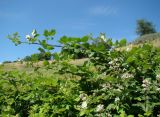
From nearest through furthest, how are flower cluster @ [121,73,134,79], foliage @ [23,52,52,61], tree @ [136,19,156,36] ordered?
flower cluster @ [121,73,134,79] → foliage @ [23,52,52,61] → tree @ [136,19,156,36]

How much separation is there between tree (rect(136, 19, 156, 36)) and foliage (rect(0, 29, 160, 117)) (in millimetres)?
70587

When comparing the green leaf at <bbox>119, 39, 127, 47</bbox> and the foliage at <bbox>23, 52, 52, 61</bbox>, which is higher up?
the green leaf at <bbox>119, 39, 127, 47</bbox>

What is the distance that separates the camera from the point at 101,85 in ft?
10.4

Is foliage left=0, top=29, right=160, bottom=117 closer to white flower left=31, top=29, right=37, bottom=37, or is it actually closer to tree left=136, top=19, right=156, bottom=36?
white flower left=31, top=29, right=37, bottom=37

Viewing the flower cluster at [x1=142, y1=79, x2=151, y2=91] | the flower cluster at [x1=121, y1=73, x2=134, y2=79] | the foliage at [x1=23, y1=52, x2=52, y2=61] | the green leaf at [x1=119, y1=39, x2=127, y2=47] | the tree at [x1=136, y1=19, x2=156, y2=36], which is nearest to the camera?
the flower cluster at [x1=142, y1=79, x2=151, y2=91]

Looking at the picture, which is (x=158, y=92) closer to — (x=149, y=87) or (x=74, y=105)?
(x=149, y=87)

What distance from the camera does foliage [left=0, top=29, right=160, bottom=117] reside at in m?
2.93

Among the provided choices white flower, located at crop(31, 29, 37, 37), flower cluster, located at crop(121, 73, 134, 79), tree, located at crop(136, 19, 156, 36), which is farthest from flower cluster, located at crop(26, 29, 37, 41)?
tree, located at crop(136, 19, 156, 36)

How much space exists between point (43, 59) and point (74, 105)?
0.71m

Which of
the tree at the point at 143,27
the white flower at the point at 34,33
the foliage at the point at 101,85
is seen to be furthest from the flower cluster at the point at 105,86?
the tree at the point at 143,27

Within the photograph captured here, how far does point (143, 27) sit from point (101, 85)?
71.6 m

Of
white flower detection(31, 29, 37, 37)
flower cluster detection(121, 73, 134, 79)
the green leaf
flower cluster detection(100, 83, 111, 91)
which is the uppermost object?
white flower detection(31, 29, 37, 37)

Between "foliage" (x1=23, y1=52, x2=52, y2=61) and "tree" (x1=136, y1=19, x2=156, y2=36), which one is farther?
"tree" (x1=136, y1=19, x2=156, y2=36)

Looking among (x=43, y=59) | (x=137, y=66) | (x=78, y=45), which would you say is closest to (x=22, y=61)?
(x=43, y=59)
